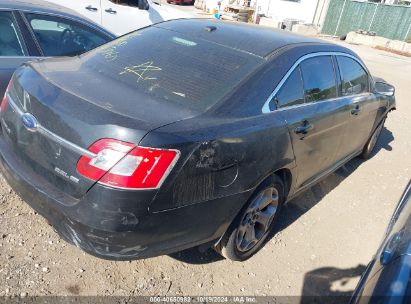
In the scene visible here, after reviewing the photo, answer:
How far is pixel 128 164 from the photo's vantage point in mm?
1840

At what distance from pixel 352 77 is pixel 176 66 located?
7.46ft

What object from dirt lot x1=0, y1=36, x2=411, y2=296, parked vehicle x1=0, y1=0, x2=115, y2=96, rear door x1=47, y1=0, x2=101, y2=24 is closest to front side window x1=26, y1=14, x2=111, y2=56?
parked vehicle x1=0, y1=0, x2=115, y2=96

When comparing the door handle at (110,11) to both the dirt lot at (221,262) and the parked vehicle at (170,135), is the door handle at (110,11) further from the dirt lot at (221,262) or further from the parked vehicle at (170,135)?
the dirt lot at (221,262)

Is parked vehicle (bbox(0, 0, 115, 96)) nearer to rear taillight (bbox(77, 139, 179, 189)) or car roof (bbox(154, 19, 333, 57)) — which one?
car roof (bbox(154, 19, 333, 57))

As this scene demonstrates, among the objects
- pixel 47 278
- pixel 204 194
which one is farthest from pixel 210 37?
pixel 47 278

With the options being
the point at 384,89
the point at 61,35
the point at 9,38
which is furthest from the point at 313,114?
the point at 9,38

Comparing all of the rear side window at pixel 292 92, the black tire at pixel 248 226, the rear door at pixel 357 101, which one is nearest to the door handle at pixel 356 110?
the rear door at pixel 357 101

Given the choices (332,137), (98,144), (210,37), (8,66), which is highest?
(210,37)

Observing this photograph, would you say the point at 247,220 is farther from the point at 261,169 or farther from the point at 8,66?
the point at 8,66

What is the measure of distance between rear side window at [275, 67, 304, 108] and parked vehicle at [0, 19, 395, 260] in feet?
0.05

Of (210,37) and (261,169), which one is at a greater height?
(210,37)

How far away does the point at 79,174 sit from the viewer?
194 centimetres

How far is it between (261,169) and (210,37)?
120 cm

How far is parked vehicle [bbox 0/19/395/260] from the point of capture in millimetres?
1893
